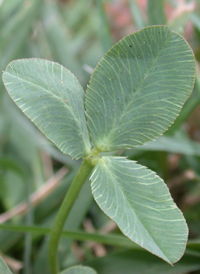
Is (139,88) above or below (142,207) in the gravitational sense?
above

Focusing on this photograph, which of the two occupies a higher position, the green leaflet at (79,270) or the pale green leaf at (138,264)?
the green leaflet at (79,270)

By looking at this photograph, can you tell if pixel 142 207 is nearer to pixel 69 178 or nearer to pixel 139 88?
pixel 139 88

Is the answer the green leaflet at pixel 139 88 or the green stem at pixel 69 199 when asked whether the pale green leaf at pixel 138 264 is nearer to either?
the green stem at pixel 69 199

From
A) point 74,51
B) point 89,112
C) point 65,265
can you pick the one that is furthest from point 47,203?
point 74,51

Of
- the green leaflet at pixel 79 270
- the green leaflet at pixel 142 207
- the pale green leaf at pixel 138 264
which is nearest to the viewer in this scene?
the green leaflet at pixel 142 207

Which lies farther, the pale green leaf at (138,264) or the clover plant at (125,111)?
the pale green leaf at (138,264)

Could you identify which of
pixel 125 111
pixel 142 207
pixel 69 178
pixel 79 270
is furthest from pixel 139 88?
pixel 69 178

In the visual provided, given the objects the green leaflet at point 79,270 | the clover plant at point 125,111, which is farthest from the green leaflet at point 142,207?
the green leaflet at point 79,270
